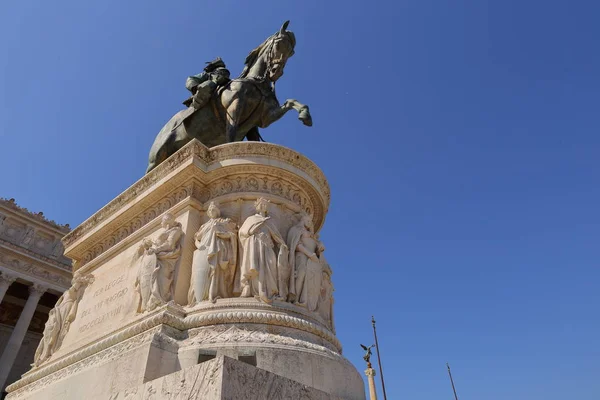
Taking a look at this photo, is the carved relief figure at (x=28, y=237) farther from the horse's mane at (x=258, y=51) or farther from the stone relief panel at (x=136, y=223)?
the horse's mane at (x=258, y=51)

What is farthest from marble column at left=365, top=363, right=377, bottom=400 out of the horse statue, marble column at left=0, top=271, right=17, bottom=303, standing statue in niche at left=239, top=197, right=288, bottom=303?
marble column at left=0, top=271, right=17, bottom=303

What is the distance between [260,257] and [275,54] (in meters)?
4.99

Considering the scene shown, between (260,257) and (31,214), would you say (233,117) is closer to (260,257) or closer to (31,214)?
(260,257)

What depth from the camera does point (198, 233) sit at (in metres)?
6.43

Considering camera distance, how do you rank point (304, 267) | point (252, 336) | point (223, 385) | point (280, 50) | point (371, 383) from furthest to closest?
point (371, 383) < point (280, 50) < point (304, 267) < point (252, 336) < point (223, 385)

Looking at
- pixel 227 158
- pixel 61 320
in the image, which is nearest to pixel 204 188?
pixel 227 158

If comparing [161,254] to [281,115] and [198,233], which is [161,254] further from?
[281,115]

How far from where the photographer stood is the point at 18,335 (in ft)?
102

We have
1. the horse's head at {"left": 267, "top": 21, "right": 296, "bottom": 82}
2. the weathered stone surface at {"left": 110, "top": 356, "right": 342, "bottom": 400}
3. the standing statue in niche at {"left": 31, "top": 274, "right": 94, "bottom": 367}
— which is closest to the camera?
the weathered stone surface at {"left": 110, "top": 356, "right": 342, "bottom": 400}

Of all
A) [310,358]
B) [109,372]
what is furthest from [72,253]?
[310,358]

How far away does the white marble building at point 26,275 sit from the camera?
3244 centimetres

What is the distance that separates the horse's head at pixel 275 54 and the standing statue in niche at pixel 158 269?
4.28m

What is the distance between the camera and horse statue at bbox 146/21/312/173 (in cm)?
887

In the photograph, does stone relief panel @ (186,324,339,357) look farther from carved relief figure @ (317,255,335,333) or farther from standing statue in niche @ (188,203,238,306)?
carved relief figure @ (317,255,335,333)
